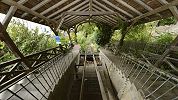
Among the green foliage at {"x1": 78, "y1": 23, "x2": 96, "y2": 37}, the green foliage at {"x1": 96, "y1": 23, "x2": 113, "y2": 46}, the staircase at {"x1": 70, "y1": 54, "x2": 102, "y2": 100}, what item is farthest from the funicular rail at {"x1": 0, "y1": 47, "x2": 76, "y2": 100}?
the green foliage at {"x1": 78, "y1": 23, "x2": 96, "y2": 37}

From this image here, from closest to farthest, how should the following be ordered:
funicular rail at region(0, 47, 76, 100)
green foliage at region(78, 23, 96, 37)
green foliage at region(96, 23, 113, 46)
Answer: funicular rail at region(0, 47, 76, 100), green foliage at region(96, 23, 113, 46), green foliage at region(78, 23, 96, 37)

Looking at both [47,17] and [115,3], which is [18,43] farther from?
[115,3]

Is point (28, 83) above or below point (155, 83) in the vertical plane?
above

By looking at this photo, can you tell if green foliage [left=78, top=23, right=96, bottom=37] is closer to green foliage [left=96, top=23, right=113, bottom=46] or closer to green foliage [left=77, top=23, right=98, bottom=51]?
green foliage [left=77, top=23, right=98, bottom=51]

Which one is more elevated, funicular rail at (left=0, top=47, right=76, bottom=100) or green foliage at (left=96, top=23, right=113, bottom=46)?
funicular rail at (left=0, top=47, right=76, bottom=100)

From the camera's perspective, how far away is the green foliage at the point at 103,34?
16169mm

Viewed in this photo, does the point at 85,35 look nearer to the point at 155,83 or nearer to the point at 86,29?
the point at 86,29

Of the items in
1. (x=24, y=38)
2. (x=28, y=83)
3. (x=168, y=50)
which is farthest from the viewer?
(x=24, y=38)

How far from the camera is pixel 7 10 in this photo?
5.12 m

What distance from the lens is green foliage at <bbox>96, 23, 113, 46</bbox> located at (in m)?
16.2

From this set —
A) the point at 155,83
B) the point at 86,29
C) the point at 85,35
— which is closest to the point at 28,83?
the point at 155,83

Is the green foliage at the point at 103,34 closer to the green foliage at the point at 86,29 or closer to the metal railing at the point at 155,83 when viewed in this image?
the green foliage at the point at 86,29

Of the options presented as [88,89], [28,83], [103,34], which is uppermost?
[28,83]

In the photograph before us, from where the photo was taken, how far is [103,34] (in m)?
16.7
